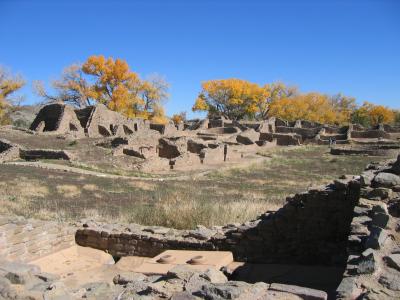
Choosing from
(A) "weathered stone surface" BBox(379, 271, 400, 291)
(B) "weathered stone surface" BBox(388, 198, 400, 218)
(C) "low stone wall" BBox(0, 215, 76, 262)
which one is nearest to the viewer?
(A) "weathered stone surface" BBox(379, 271, 400, 291)

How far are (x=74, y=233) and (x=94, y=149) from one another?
20.8 metres

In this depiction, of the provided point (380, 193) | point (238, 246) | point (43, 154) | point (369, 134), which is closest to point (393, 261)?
point (380, 193)

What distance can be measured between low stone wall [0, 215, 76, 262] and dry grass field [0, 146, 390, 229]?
2061 mm

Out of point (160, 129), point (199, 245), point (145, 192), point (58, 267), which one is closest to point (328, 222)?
point (199, 245)

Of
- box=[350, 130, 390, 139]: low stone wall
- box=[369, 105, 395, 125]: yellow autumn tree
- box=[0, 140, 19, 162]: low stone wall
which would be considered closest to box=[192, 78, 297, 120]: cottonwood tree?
box=[369, 105, 395, 125]: yellow autumn tree

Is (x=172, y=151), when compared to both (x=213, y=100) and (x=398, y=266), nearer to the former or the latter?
(x=398, y=266)

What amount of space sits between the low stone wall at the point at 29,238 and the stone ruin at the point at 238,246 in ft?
0.06

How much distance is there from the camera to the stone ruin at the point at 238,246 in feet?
14.9

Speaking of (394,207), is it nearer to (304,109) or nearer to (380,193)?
(380,193)

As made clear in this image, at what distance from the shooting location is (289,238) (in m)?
7.91

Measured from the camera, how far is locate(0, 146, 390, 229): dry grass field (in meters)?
10.6

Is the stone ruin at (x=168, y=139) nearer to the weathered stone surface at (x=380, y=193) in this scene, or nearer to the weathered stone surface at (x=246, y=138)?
the weathered stone surface at (x=246, y=138)

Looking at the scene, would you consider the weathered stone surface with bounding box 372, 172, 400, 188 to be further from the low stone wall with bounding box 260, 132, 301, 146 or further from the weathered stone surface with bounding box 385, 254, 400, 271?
the low stone wall with bounding box 260, 132, 301, 146

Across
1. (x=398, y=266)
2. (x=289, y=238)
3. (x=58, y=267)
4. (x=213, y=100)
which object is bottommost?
(x=58, y=267)
